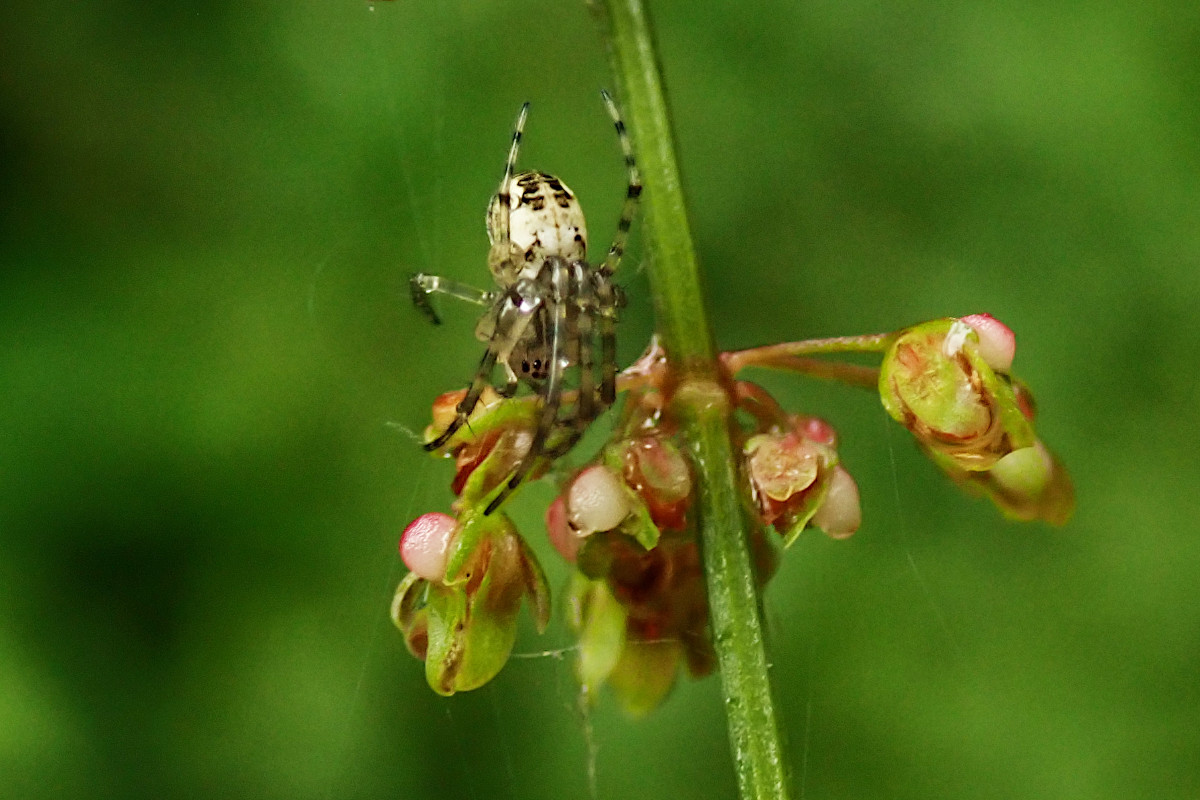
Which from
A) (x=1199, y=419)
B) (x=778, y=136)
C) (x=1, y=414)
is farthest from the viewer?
(x=778, y=136)

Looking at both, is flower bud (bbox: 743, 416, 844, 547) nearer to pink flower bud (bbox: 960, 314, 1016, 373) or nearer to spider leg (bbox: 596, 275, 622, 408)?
pink flower bud (bbox: 960, 314, 1016, 373)

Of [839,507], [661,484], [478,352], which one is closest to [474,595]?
[661,484]

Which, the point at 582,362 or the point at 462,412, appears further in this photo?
the point at 582,362

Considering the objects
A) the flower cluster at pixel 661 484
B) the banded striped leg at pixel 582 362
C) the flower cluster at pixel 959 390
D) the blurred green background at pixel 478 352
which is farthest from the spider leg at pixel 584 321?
the blurred green background at pixel 478 352

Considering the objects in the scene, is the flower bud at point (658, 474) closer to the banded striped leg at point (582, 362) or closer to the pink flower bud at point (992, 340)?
the banded striped leg at point (582, 362)

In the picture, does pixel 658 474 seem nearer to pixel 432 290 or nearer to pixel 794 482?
pixel 794 482

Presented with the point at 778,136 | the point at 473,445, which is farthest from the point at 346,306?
the point at 473,445

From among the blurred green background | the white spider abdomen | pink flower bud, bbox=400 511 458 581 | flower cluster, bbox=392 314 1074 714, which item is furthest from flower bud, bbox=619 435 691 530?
the blurred green background

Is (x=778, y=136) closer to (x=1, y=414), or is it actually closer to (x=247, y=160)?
(x=247, y=160)
